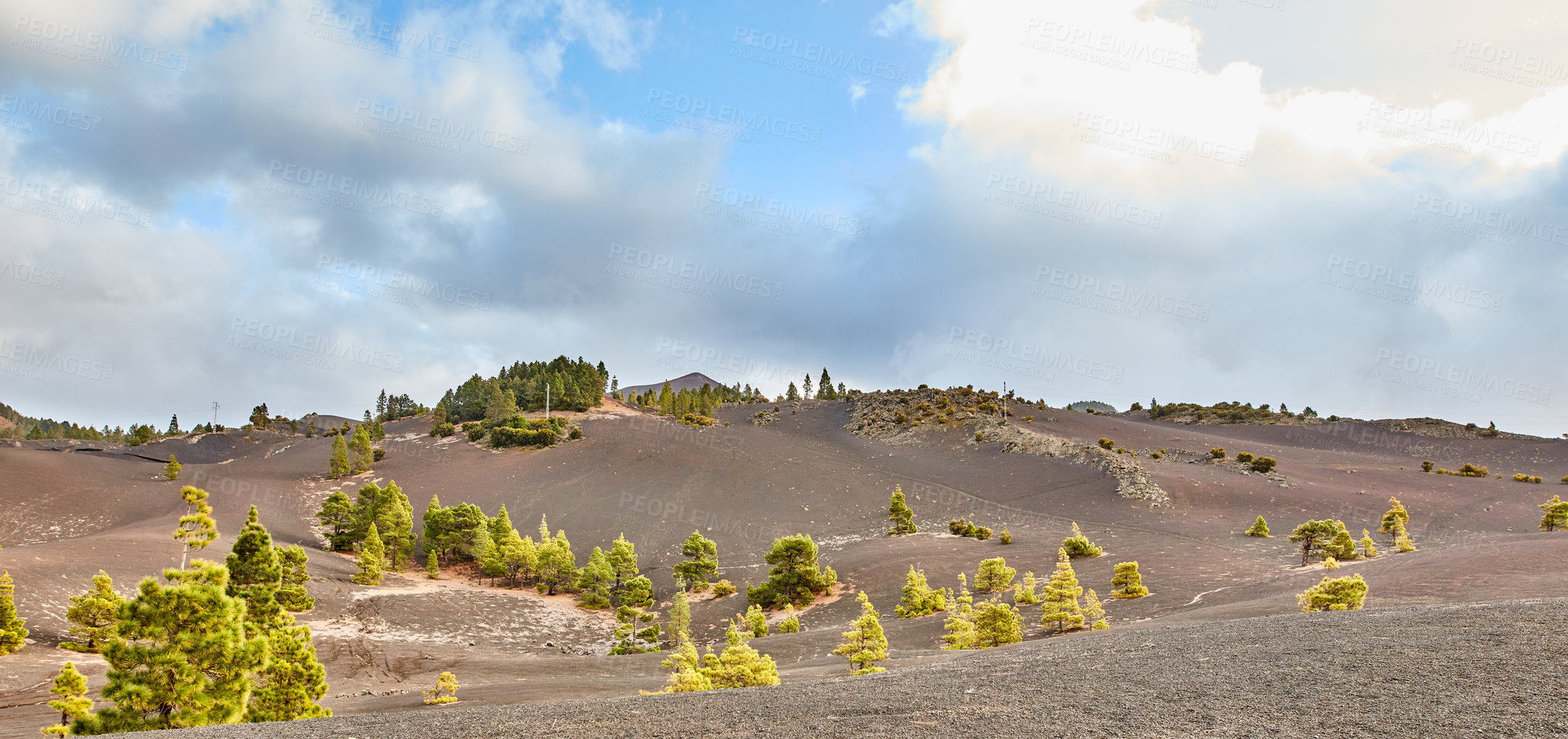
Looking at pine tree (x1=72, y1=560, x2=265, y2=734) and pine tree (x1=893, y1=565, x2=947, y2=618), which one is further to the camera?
pine tree (x1=893, y1=565, x2=947, y2=618)

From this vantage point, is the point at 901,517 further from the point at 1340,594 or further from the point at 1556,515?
the point at 1556,515

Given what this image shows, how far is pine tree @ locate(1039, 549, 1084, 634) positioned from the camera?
76.7 feet

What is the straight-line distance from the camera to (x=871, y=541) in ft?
163

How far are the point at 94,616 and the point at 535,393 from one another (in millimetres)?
77655

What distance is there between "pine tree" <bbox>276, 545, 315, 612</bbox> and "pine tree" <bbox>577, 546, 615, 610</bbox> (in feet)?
44.9

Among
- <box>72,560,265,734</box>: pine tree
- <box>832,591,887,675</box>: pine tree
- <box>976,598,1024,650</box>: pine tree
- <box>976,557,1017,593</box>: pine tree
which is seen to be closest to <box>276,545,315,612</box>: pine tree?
<box>72,560,265,734</box>: pine tree

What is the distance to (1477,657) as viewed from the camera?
11.0 metres

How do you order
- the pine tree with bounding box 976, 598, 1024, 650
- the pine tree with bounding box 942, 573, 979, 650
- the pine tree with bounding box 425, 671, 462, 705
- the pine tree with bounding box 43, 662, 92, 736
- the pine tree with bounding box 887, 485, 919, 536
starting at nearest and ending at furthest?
1. the pine tree with bounding box 43, 662, 92, 736
2. the pine tree with bounding box 425, 671, 462, 705
3. the pine tree with bounding box 976, 598, 1024, 650
4. the pine tree with bounding box 942, 573, 979, 650
5. the pine tree with bounding box 887, 485, 919, 536

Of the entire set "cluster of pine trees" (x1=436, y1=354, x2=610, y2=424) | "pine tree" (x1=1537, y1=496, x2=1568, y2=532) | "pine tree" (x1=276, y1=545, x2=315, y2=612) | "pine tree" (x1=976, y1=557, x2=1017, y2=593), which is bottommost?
"pine tree" (x1=276, y1=545, x2=315, y2=612)

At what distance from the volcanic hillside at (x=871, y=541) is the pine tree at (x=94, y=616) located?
1.08 meters

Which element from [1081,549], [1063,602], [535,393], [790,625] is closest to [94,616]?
[790,625]

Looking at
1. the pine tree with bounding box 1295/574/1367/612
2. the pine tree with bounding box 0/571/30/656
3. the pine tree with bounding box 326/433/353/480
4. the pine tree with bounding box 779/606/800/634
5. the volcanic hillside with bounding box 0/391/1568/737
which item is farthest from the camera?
the pine tree with bounding box 326/433/353/480

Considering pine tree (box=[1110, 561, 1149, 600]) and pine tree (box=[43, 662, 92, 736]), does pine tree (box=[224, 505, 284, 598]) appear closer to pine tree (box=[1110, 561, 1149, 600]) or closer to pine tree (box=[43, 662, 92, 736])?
pine tree (box=[43, 662, 92, 736])

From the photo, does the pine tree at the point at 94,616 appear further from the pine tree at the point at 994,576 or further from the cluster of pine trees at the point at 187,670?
the pine tree at the point at 994,576
